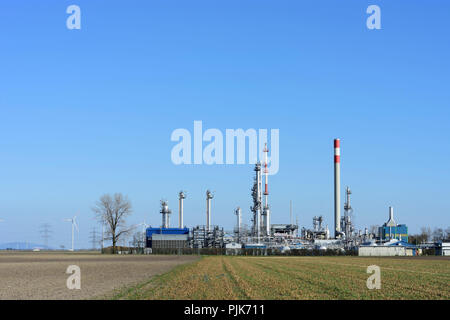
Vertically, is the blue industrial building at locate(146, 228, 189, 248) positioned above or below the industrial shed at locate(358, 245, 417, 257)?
above

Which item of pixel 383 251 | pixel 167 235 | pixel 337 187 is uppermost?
pixel 337 187

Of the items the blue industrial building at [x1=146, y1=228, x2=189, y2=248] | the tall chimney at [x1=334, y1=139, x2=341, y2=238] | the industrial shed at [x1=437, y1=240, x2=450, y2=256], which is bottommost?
the industrial shed at [x1=437, y1=240, x2=450, y2=256]

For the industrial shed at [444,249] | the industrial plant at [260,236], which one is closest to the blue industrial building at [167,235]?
the industrial plant at [260,236]

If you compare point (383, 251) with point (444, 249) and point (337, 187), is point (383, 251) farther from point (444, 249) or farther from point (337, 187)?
point (337, 187)

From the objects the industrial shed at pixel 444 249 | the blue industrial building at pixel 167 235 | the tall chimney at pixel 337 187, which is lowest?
the industrial shed at pixel 444 249

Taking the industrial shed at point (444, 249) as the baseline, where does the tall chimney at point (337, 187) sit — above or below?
above

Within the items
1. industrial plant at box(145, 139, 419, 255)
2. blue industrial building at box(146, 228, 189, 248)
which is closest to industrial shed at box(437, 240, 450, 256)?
industrial plant at box(145, 139, 419, 255)

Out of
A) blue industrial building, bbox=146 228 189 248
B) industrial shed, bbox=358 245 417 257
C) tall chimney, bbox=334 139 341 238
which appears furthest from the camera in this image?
blue industrial building, bbox=146 228 189 248

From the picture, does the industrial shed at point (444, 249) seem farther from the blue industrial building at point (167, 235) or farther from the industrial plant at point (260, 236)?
the blue industrial building at point (167, 235)

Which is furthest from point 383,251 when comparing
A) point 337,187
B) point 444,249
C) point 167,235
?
point 167,235

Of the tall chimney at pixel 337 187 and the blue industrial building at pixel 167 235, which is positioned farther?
the blue industrial building at pixel 167 235

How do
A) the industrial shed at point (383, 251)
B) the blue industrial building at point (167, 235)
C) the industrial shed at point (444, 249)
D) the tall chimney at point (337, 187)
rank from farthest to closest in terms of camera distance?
the blue industrial building at point (167, 235) < the tall chimney at point (337, 187) < the industrial shed at point (444, 249) < the industrial shed at point (383, 251)

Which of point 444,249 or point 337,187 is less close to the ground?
point 337,187

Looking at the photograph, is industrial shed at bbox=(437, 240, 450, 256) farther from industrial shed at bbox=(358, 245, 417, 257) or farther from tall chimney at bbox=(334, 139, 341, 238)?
tall chimney at bbox=(334, 139, 341, 238)
